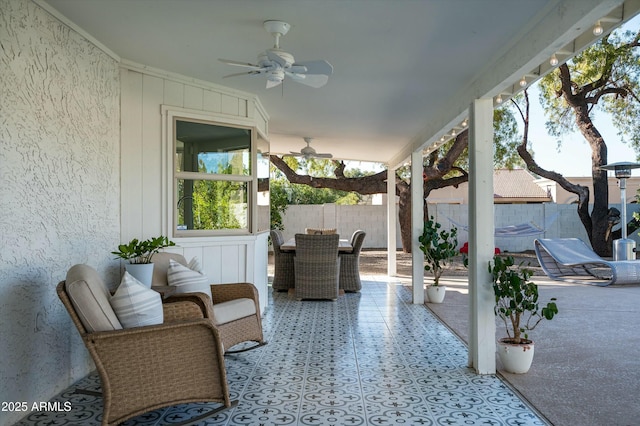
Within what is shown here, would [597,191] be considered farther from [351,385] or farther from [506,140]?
[351,385]

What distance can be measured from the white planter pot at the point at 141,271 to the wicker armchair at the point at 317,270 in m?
2.97

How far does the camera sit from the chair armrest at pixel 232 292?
374 centimetres

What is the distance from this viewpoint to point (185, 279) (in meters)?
3.36

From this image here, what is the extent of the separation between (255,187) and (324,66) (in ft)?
7.11

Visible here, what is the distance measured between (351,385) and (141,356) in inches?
55.5

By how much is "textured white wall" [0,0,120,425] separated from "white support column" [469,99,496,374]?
2.81m

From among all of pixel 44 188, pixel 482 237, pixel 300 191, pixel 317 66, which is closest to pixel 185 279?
pixel 44 188

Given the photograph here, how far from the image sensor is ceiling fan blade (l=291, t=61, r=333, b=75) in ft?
9.95

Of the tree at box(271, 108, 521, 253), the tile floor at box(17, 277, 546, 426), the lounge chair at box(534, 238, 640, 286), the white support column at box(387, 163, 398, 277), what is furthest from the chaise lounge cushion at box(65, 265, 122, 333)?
the tree at box(271, 108, 521, 253)

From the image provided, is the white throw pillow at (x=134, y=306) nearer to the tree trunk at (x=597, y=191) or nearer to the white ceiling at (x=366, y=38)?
the white ceiling at (x=366, y=38)

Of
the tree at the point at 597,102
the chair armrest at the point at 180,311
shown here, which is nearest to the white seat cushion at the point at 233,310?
the chair armrest at the point at 180,311

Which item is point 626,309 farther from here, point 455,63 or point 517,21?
point 517,21

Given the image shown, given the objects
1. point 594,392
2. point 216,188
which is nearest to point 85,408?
point 216,188

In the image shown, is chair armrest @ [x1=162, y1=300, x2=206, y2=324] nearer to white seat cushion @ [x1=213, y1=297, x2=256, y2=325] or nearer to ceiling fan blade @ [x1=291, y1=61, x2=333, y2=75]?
white seat cushion @ [x1=213, y1=297, x2=256, y2=325]
